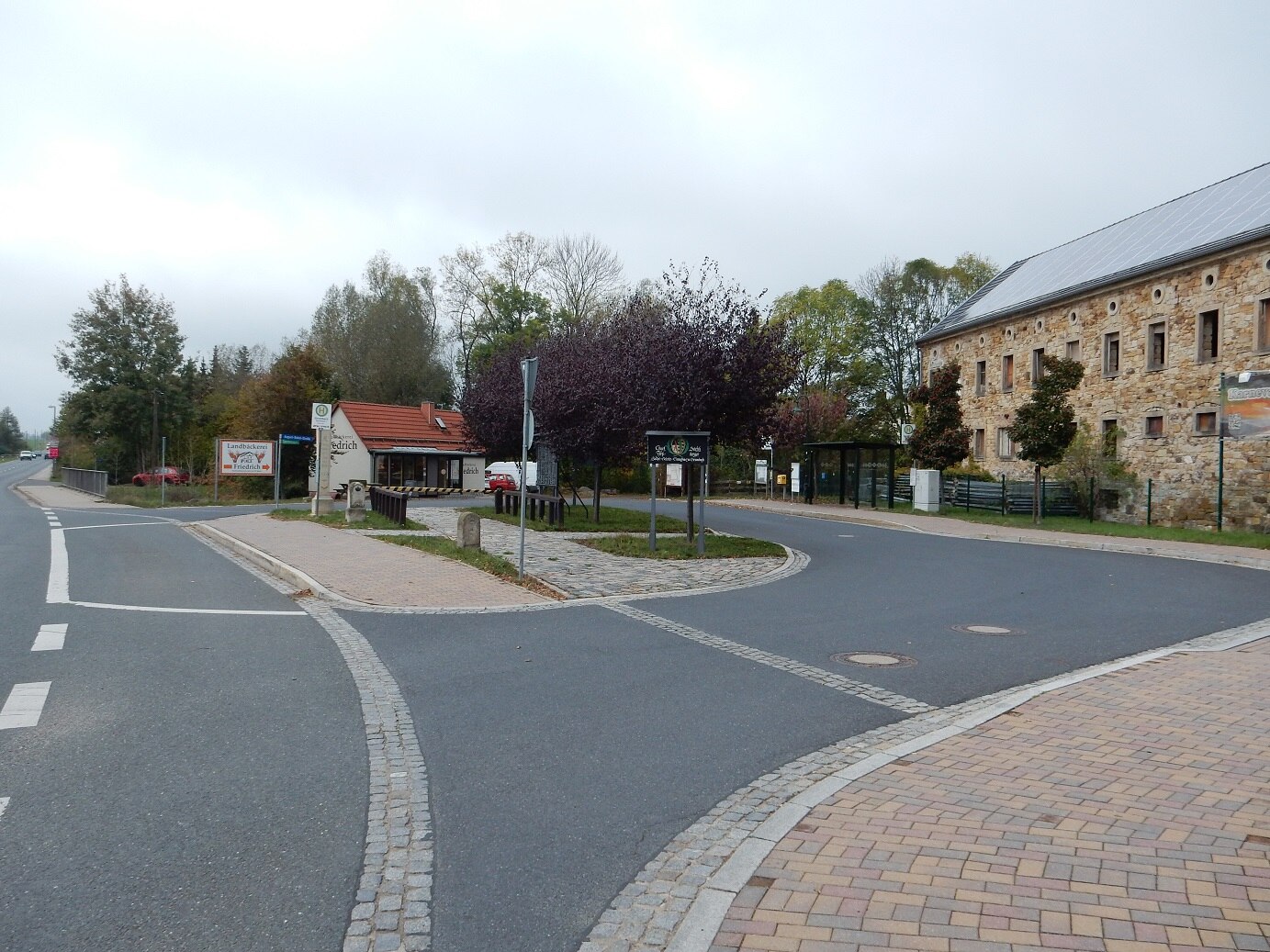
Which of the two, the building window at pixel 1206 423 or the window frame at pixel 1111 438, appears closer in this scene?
the building window at pixel 1206 423

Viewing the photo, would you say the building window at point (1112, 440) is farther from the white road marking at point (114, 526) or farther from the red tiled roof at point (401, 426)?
the red tiled roof at point (401, 426)

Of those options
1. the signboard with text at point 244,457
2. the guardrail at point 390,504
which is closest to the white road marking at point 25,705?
the guardrail at point 390,504

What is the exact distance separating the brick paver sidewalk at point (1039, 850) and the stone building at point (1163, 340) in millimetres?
23166

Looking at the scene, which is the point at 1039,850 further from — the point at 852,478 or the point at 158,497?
the point at 158,497

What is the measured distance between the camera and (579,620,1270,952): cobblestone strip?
3.52 meters

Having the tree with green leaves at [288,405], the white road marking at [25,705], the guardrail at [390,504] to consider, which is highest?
the tree with green leaves at [288,405]

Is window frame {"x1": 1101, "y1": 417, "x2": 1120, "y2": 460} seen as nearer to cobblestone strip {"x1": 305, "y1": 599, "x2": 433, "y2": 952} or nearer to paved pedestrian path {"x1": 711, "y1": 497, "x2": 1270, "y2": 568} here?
paved pedestrian path {"x1": 711, "y1": 497, "x2": 1270, "y2": 568}

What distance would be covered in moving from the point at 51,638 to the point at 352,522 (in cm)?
1527

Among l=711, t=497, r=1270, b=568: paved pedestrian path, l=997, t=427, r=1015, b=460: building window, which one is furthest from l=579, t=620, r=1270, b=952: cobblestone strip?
l=997, t=427, r=1015, b=460: building window

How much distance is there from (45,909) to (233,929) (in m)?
0.74

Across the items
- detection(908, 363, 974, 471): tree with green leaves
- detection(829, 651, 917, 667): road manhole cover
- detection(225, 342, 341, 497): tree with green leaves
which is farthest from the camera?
detection(225, 342, 341, 497): tree with green leaves

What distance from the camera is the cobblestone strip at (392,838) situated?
3.50 metres

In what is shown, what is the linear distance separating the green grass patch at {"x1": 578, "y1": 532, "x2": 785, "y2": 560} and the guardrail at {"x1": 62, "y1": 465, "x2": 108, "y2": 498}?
32.6 m

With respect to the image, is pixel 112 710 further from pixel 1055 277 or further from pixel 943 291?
pixel 943 291
